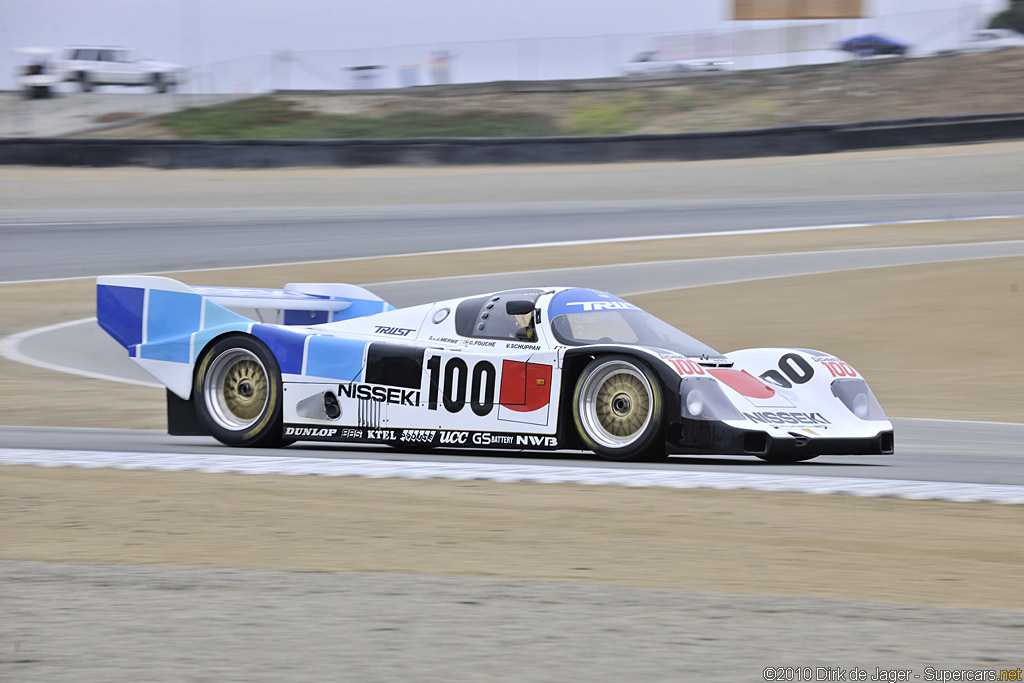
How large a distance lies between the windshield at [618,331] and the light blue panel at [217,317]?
2564mm

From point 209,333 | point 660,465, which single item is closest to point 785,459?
point 660,465

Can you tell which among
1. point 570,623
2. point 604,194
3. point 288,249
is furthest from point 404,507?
point 604,194

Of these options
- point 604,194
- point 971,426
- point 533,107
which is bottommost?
point 971,426

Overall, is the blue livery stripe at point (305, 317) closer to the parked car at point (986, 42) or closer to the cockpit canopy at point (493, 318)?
the cockpit canopy at point (493, 318)

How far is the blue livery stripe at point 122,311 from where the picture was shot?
10.5m

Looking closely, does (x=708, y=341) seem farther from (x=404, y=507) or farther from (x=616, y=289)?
(x=404, y=507)

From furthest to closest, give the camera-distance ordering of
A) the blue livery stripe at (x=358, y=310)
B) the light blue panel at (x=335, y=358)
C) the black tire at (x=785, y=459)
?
the blue livery stripe at (x=358, y=310), the light blue panel at (x=335, y=358), the black tire at (x=785, y=459)

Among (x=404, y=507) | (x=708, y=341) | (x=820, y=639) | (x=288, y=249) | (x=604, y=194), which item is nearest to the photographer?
(x=820, y=639)

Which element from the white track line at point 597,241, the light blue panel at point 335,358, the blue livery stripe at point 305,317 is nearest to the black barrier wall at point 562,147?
the white track line at point 597,241

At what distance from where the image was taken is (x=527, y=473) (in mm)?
8023

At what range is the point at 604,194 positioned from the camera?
94.1 feet

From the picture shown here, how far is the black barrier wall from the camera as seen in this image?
30.3 m

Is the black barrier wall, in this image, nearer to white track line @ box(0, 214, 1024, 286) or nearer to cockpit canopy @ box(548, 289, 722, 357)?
white track line @ box(0, 214, 1024, 286)

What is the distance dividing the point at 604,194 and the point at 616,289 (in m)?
9.60
